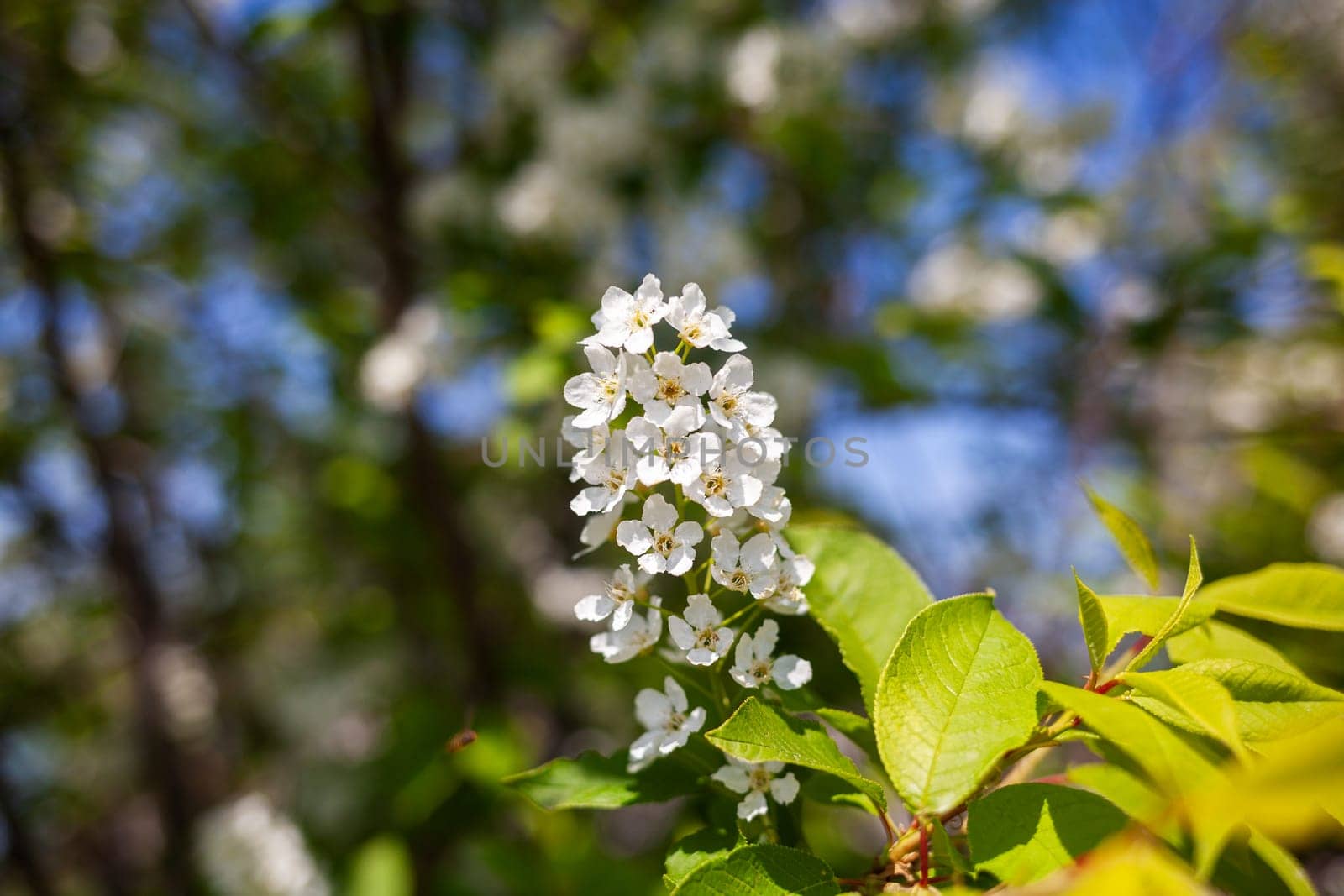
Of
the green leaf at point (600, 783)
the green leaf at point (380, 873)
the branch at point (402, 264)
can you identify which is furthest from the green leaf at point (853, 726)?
the branch at point (402, 264)

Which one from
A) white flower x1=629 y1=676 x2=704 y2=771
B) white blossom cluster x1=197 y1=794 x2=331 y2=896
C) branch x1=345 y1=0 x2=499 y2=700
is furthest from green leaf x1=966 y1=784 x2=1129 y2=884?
white blossom cluster x1=197 y1=794 x2=331 y2=896

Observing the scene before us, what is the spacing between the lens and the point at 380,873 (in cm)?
158

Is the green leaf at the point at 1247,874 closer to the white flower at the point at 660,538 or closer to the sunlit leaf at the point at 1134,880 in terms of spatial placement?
the sunlit leaf at the point at 1134,880

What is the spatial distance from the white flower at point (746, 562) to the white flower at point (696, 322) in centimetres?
16

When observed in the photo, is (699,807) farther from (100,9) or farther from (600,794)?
(100,9)

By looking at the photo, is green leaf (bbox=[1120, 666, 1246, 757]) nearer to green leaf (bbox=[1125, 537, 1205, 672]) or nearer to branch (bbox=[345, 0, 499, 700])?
green leaf (bbox=[1125, 537, 1205, 672])

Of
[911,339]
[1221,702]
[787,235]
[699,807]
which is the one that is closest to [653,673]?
[699,807]

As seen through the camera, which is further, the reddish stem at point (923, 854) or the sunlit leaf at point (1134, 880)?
the reddish stem at point (923, 854)

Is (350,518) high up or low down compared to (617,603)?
down

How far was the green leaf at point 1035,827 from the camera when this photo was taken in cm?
53

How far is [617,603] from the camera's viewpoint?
66 cm

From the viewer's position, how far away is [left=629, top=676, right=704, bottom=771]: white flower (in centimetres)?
66

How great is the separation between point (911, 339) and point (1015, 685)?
67.9 inches

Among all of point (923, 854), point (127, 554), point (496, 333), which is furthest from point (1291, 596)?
point (127, 554)
